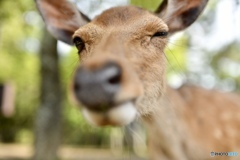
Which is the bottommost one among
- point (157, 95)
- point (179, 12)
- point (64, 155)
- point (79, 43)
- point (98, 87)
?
point (98, 87)

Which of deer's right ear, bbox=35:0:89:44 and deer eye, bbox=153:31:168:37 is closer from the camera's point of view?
deer eye, bbox=153:31:168:37

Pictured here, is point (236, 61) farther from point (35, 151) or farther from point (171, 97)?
point (171, 97)

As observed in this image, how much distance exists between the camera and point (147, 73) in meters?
3.09

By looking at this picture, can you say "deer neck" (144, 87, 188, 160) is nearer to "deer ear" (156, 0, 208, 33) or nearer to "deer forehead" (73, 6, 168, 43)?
"deer ear" (156, 0, 208, 33)

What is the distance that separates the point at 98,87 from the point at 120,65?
0.73ft

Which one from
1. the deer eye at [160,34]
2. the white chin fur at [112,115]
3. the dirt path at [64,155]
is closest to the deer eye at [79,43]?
the deer eye at [160,34]

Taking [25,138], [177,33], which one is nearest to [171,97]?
[177,33]

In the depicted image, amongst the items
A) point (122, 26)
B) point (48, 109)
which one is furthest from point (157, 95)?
point (48, 109)

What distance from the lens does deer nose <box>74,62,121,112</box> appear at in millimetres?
2111

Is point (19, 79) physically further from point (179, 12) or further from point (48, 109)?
point (179, 12)

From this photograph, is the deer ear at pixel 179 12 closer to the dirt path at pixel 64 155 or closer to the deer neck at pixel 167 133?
the deer neck at pixel 167 133

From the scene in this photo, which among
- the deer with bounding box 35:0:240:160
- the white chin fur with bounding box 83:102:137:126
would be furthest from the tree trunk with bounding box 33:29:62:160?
the white chin fur with bounding box 83:102:137:126

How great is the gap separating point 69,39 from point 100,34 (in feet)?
3.82

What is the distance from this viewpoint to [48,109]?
11.5 m
